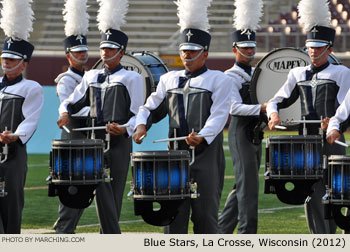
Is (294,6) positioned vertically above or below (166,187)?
above

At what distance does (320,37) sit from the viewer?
25.2 ft

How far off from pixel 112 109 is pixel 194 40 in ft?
3.34

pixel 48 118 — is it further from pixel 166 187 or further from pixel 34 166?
pixel 166 187

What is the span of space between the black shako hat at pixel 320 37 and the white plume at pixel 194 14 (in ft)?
2.89

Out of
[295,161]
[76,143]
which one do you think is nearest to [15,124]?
[76,143]

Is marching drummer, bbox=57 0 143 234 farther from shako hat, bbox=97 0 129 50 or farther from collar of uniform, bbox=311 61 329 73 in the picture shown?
collar of uniform, bbox=311 61 329 73

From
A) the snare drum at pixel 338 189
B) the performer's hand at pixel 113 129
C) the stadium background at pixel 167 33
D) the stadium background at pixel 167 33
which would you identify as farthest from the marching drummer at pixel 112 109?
the stadium background at pixel 167 33

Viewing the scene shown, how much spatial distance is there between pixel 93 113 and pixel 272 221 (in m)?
3.05

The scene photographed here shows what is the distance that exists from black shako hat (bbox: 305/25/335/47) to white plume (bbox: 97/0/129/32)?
154cm

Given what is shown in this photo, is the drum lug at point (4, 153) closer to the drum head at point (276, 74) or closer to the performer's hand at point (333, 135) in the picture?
the drum head at point (276, 74)

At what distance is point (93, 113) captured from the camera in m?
7.91

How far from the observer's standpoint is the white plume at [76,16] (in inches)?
363

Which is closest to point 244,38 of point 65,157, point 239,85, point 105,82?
point 239,85

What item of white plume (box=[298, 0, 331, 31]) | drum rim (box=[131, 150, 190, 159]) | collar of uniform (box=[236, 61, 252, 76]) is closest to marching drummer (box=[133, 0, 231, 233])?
drum rim (box=[131, 150, 190, 159])
